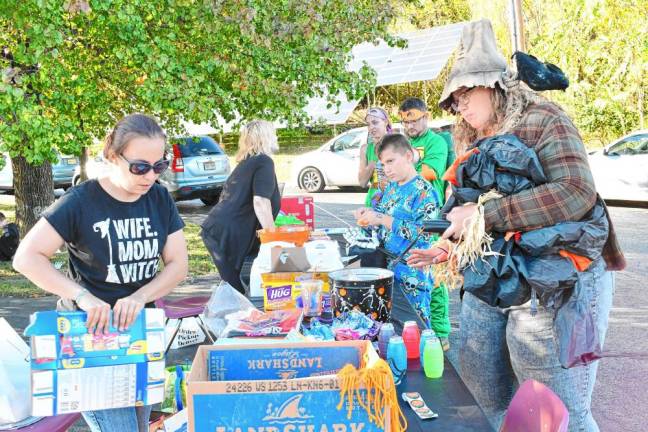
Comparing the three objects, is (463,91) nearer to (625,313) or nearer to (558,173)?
(558,173)

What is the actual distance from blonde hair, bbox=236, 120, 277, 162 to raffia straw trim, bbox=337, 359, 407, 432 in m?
3.46

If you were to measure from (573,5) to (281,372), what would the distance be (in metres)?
19.4

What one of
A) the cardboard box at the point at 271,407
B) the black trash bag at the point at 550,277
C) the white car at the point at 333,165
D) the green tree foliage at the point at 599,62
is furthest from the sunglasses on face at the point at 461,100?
the green tree foliage at the point at 599,62

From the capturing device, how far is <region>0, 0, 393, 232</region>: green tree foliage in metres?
6.04

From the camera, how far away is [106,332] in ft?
7.46

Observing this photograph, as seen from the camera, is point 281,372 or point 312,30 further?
point 312,30

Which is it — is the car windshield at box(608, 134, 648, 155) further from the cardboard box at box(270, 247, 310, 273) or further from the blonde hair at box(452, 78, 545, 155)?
the blonde hair at box(452, 78, 545, 155)

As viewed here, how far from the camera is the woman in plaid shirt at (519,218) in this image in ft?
7.66

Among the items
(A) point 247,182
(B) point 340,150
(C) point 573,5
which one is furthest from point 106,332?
(C) point 573,5

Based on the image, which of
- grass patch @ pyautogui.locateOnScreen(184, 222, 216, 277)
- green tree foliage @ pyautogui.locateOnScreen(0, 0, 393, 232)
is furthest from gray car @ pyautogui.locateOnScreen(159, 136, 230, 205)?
green tree foliage @ pyautogui.locateOnScreen(0, 0, 393, 232)

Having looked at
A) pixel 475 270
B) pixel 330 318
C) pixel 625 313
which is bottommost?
pixel 625 313

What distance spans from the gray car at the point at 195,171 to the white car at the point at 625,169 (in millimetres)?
7688

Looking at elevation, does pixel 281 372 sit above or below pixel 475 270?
below

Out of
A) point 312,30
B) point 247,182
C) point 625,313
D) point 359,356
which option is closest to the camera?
point 359,356
